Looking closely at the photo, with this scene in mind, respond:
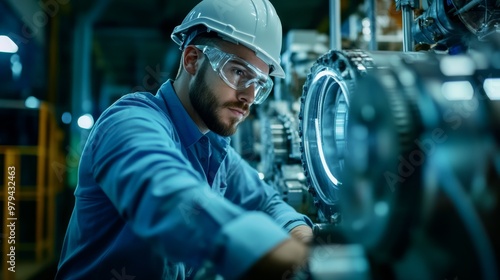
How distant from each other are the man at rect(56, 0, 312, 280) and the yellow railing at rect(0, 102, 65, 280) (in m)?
3.28

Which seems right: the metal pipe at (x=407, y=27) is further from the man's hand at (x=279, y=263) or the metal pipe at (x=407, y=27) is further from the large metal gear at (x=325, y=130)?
the man's hand at (x=279, y=263)

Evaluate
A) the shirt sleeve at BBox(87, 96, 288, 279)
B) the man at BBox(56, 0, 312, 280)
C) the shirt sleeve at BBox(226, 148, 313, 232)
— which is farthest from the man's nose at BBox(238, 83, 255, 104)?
the shirt sleeve at BBox(87, 96, 288, 279)

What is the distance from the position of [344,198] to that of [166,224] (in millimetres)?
294

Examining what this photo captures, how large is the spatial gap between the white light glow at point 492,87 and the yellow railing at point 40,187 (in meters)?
4.25

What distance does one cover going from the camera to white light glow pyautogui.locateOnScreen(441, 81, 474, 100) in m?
0.66

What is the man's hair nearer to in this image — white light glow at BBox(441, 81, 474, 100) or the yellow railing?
white light glow at BBox(441, 81, 474, 100)

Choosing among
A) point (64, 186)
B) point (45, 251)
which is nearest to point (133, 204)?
point (45, 251)

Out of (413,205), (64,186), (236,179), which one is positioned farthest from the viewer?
(64,186)

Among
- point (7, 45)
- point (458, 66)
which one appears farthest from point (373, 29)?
point (7, 45)

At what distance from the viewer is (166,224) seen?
2.32ft

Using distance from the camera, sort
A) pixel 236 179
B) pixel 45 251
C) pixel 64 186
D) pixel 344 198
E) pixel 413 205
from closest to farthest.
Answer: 1. pixel 413 205
2. pixel 344 198
3. pixel 236 179
4. pixel 45 251
5. pixel 64 186

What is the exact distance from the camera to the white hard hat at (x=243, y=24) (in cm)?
140

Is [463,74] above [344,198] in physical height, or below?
above

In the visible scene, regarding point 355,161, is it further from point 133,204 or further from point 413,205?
point 133,204
